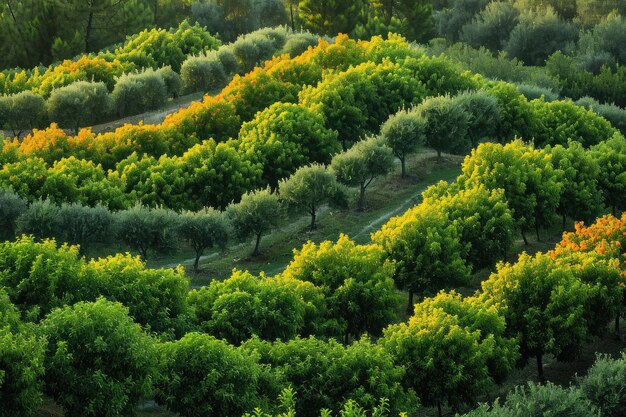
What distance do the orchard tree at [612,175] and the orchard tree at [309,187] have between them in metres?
19.7

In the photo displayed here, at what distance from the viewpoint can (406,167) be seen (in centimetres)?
8856

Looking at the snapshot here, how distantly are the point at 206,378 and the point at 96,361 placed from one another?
4679mm

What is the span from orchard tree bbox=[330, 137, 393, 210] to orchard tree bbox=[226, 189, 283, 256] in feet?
24.7

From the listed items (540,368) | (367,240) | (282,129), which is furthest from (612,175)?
(540,368)

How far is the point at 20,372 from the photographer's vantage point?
43.2m

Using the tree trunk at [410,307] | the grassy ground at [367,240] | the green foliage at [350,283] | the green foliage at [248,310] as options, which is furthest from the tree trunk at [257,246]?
the green foliage at [248,310]

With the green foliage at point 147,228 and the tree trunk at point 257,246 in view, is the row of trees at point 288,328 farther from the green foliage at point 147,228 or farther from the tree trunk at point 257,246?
the tree trunk at point 257,246

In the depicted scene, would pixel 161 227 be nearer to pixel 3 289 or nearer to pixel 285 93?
pixel 3 289

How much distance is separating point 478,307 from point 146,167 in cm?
3119

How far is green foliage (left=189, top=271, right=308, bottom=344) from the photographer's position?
5459 cm

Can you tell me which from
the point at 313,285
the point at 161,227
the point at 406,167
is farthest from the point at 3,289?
the point at 406,167

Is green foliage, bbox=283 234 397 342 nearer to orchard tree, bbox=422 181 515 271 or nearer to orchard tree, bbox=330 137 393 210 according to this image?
orchard tree, bbox=422 181 515 271

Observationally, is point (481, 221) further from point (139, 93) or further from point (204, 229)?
point (139, 93)

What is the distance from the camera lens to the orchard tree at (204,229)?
70.5 m
